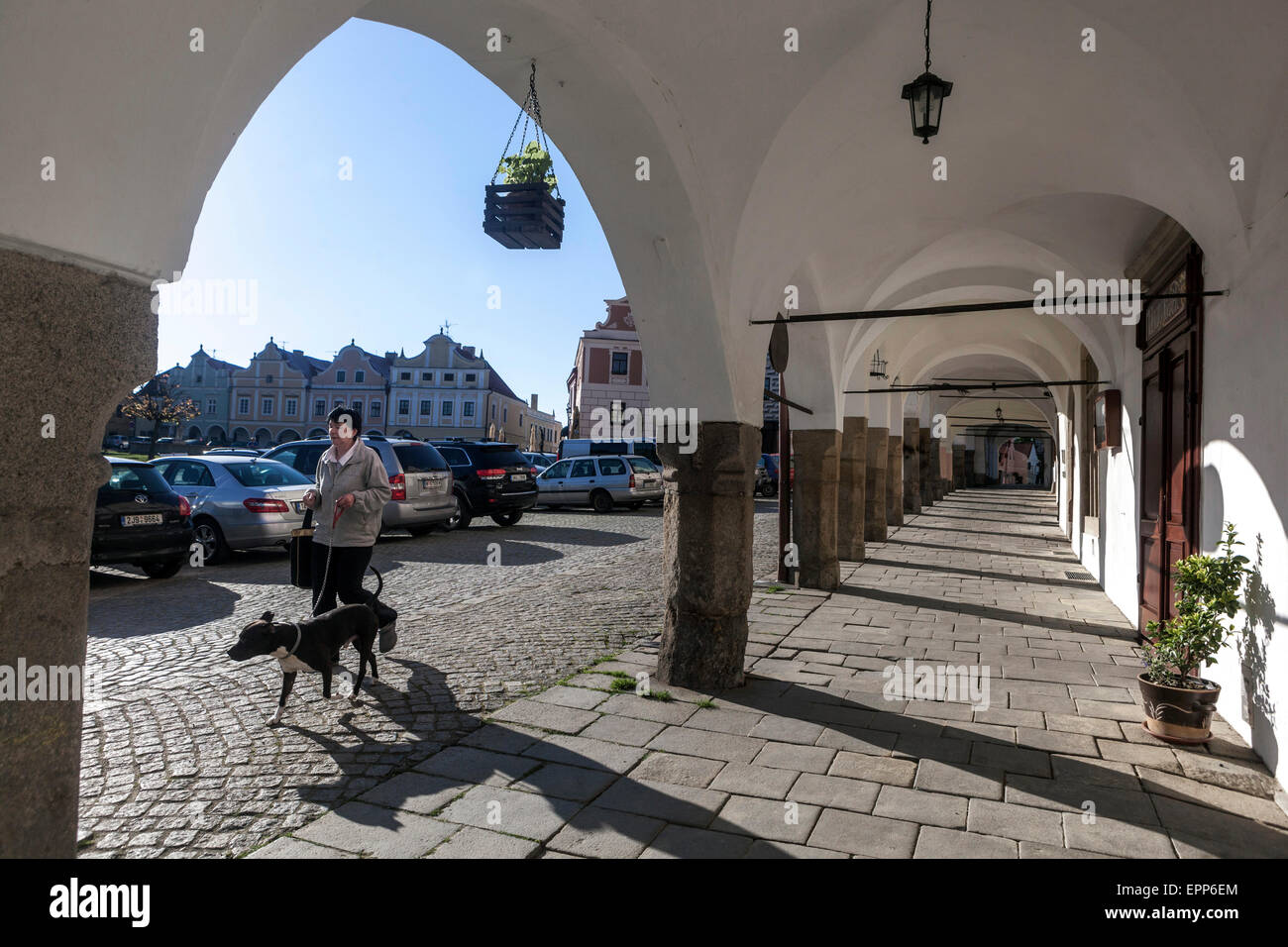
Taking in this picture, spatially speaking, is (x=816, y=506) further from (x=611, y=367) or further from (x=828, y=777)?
(x=611, y=367)

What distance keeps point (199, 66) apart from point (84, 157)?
42 cm

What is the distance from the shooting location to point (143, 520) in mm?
7988

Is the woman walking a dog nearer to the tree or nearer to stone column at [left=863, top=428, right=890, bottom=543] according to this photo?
stone column at [left=863, top=428, right=890, bottom=543]

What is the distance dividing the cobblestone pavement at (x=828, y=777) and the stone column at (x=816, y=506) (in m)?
3.02

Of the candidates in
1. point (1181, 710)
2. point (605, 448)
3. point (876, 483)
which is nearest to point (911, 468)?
point (876, 483)

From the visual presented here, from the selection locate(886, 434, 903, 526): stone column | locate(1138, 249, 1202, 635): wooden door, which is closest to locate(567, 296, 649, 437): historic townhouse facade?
locate(886, 434, 903, 526): stone column

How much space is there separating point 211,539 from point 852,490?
8.44 metres

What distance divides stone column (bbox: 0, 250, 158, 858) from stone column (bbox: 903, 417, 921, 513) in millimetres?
20525

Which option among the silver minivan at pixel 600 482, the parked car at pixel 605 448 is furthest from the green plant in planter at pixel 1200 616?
the parked car at pixel 605 448

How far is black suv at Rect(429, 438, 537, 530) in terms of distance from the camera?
14062mm

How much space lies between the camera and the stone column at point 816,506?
30.3 ft

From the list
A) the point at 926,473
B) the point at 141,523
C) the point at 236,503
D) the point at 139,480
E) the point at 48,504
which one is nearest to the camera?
the point at 48,504

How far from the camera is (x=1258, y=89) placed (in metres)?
3.92
